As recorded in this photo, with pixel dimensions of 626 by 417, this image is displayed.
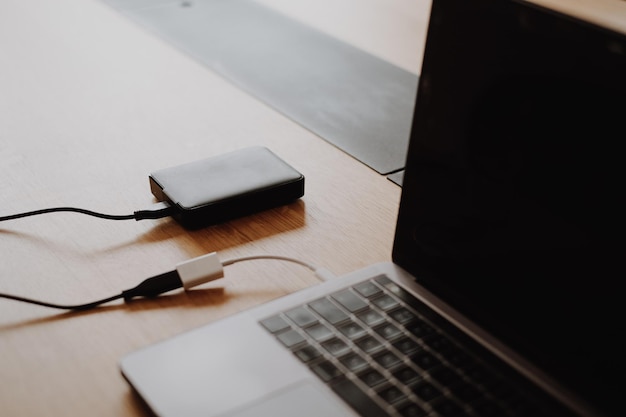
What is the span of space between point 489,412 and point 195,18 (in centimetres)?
104

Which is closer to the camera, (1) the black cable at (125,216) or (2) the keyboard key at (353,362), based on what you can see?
(2) the keyboard key at (353,362)

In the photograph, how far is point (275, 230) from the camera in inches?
31.8

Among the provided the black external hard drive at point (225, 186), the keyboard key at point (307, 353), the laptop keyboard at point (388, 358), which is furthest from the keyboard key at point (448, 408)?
the black external hard drive at point (225, 186)

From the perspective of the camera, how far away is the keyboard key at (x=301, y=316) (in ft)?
2.10

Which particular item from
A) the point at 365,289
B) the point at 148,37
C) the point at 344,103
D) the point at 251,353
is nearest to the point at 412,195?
the point at 365,289

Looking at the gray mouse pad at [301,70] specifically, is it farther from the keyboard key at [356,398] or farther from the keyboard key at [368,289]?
the keyboard key at [356,398]

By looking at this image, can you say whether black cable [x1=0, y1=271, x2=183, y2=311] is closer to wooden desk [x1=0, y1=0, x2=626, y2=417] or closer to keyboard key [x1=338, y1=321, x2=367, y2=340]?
wooden desk [x1=0, y1=0, x2=626, y2=417]

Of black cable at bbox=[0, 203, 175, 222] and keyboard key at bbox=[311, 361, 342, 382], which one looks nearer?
keyboard key at bbox=[311, 361, 342, 382]

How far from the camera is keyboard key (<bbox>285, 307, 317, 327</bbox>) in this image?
64cm

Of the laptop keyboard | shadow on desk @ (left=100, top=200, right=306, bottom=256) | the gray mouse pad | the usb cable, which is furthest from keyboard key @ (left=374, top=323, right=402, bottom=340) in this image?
the gray mouse pad

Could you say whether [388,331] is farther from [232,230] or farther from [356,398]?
[232,230]

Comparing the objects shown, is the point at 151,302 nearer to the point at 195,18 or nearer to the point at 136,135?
the point at 136,135

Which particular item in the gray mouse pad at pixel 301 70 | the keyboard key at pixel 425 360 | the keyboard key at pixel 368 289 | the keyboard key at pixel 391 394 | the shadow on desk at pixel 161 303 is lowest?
the shadow on desk at pixel 161 303

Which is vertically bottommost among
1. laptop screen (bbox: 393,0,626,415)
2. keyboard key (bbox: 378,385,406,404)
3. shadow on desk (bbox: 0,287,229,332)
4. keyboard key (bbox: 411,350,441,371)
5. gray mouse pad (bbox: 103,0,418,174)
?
shadow on desk (bbox: 0,287,229,332)
